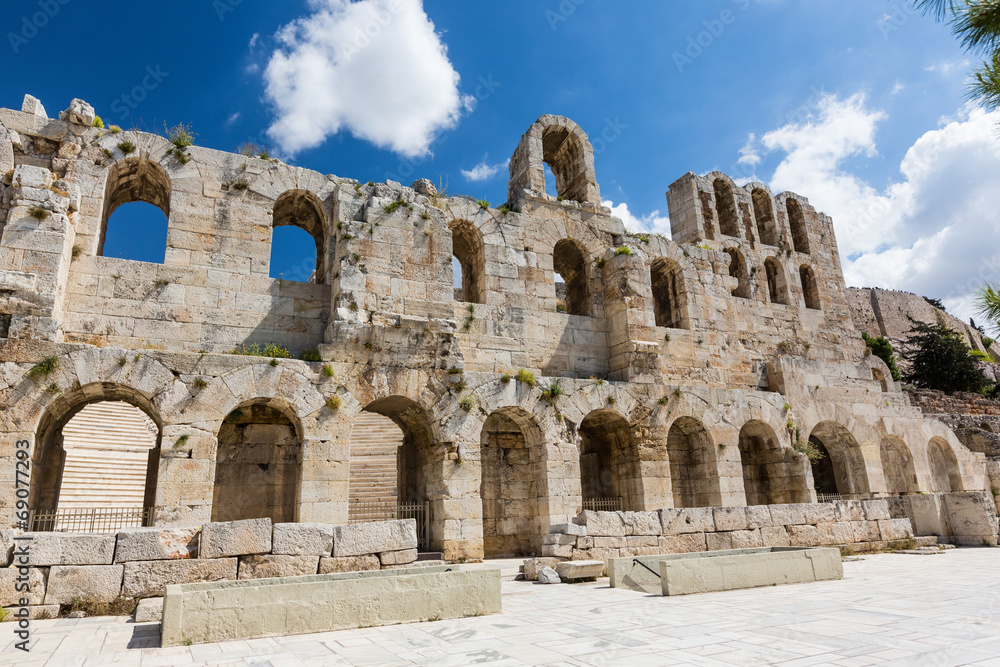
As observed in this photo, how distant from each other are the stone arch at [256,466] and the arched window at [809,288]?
1998 centimetres

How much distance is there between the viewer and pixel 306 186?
50.6 feet

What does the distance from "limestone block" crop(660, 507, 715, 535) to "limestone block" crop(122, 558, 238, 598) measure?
7.69 m

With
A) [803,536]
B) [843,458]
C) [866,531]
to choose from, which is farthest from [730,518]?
[843,458]

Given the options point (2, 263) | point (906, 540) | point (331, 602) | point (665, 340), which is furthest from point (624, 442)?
point (2, 263)

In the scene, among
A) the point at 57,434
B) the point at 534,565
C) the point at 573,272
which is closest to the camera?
the point at 534,565

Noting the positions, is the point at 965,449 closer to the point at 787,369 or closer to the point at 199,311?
the point at 787,369

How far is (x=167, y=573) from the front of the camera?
302 inches

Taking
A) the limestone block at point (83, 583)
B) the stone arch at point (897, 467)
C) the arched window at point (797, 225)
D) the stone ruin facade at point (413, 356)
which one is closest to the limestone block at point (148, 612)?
the limestone block at point (83, 583)

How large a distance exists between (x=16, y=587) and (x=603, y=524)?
8.64 metres

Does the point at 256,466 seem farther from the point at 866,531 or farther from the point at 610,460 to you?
the point at 866,531

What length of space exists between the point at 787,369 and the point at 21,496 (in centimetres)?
1958

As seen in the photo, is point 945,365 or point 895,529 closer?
point 895,529

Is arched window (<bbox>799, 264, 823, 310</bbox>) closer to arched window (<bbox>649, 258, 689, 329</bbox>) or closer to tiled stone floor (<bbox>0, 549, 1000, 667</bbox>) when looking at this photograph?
arched window (<bbox>649, 258, 689, 329</bbox>)

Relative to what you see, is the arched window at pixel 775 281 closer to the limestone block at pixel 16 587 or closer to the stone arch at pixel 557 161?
the stone arch at pixel 557 161
